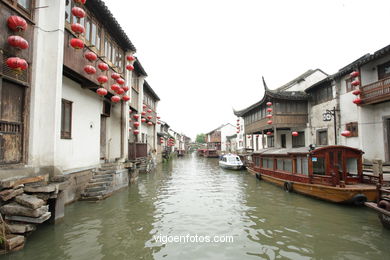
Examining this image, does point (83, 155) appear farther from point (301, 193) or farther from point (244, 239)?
point (301, 193)

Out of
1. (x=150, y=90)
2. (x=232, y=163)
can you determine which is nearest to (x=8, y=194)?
(x=150, y=90)

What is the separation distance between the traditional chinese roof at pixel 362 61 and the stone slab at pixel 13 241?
55.0ft

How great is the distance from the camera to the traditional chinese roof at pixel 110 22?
8.66m

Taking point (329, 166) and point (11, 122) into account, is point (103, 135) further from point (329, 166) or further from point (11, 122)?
point (329, 166)

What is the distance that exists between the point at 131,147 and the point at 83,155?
4.64 m

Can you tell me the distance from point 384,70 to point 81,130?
661 inches

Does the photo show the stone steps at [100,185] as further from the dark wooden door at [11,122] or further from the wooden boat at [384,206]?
the wooden boat at [384,206]

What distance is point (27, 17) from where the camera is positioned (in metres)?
5.80

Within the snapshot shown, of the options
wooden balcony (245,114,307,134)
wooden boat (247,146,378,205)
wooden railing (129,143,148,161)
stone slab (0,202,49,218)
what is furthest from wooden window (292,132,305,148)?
stone slab (0,202,49,218)

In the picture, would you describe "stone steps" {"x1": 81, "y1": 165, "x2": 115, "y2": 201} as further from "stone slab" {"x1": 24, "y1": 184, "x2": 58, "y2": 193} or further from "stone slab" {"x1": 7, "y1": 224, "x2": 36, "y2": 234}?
"stone slab" {"x1": 7, "y1": 224, "x2": 36, "y2": 234}

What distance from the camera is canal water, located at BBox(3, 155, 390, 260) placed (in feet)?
14.9

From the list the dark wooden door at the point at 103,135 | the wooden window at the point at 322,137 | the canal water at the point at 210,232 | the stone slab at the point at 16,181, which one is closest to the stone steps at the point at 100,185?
the canal water at the point at 210,232

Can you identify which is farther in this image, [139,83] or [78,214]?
[139,83]

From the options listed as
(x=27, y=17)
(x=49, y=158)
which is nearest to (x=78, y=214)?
(x=49, y=158)
